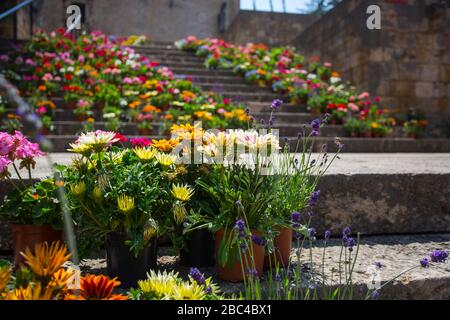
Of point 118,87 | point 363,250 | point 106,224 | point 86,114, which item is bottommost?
point 363,250

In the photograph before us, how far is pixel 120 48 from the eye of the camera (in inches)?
346

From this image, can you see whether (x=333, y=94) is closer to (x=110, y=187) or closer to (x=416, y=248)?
(x=416, y=248)

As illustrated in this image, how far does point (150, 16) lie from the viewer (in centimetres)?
1677

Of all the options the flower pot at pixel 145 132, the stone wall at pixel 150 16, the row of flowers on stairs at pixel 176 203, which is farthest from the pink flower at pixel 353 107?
the stone wall at pixel 150 16

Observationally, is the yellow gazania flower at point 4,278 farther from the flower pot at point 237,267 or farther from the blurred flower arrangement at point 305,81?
the blurred flower arrangement at point 305,81

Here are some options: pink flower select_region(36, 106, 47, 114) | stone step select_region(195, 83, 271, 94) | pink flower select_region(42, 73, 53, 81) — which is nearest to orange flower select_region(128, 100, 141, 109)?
pink flower select_region(36, 106, 47, 114)

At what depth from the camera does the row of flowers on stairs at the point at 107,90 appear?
5.25 m

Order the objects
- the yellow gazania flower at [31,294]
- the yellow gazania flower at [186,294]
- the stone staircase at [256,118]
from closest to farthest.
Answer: the yellow gazania flower at [31,294] < the yellow gazania flower at [186,294] < the stone staircase at [256,118]

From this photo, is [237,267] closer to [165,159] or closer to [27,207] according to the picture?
[165,159]

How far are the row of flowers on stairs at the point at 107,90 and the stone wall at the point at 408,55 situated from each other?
244 centimetres

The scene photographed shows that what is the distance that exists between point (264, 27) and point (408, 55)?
7.03 metres
